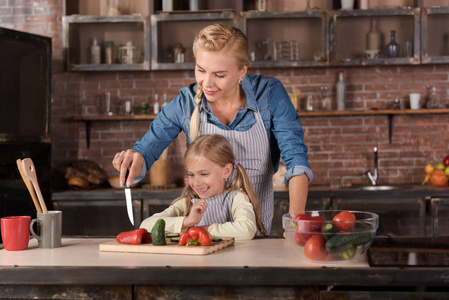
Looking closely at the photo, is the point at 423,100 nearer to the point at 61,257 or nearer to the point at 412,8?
the point at 412,8

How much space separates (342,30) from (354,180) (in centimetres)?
121

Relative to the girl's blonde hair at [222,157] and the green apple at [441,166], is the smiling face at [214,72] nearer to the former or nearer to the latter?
the girl's blonde hair at [222,157]

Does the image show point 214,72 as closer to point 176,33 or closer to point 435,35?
point 176,33

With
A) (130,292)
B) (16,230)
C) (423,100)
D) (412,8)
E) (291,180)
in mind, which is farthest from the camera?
(423,100)

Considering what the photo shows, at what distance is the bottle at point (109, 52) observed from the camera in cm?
463

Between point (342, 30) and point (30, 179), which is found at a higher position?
point (342, 30)

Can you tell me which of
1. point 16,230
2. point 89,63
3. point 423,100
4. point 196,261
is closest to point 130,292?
point 196,261

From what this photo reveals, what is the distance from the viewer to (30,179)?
6.33 ft

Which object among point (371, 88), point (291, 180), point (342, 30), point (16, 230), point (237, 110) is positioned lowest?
point (16, 230)

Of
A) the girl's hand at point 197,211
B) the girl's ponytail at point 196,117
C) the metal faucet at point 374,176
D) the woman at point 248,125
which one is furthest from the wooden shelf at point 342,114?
the girl's hand at point 197,211

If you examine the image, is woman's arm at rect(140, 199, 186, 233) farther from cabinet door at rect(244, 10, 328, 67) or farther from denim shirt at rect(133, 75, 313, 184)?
cabinet door at rect(244, 10, 328, 67)

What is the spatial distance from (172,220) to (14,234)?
56cm

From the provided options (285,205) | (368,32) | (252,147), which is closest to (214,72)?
(252,147)

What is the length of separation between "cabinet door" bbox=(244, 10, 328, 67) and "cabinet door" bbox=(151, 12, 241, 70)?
0.70 feet
